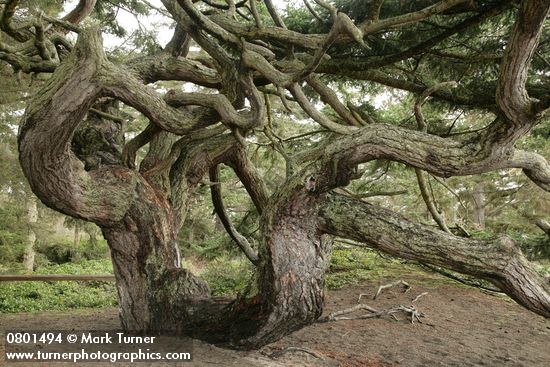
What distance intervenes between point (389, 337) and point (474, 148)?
12.4 feet

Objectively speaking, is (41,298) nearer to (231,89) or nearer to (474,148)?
(231,89)

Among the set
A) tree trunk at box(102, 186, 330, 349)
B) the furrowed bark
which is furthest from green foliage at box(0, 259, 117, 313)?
the furrowed bark

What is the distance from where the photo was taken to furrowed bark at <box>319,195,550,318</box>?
3.97 metres

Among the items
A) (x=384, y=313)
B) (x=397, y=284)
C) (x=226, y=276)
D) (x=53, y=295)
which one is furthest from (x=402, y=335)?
(x=53, y=295)

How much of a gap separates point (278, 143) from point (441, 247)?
282 centimetres

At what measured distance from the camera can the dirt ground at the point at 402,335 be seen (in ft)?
17.9

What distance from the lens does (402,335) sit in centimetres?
697

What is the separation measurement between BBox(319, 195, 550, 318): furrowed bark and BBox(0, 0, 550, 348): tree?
0.01m

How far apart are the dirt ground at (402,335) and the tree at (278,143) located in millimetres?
841

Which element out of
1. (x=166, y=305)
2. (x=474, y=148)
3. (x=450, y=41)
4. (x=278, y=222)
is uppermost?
(x=450, y=41)

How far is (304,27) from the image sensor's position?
245 inches

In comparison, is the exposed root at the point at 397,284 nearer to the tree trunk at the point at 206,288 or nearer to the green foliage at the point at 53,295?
the tree trunk at the point at 206,288

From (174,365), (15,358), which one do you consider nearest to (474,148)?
(174,365)

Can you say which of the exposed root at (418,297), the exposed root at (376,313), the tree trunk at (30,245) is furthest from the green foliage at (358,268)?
the tree trunk at (30,245)
